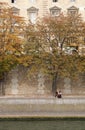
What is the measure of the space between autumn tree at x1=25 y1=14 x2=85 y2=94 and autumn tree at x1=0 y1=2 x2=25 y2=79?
1170 millimetres

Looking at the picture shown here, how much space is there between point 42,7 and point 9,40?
13.1 metres

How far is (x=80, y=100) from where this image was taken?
39.1 metres

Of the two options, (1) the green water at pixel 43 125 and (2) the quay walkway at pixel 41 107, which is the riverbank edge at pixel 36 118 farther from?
(2) the quay walkway at pixel 41 107

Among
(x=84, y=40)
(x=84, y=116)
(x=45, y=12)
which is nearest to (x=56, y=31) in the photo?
(x=84, y=40)

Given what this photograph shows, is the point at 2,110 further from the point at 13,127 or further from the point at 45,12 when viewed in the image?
the point at 45,12

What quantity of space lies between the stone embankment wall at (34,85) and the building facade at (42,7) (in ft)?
39.1

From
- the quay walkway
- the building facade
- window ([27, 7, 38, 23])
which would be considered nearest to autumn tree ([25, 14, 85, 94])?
the building facade

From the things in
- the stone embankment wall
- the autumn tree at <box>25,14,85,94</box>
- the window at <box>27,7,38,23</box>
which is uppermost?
the window at <box>27,7,38,23</box>

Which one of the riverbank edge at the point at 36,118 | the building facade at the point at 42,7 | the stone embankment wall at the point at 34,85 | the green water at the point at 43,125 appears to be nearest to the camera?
the green water at the point at 43,125

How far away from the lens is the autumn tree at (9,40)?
51.2 metres

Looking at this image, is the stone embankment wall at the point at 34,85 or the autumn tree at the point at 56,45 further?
the stone embankment wall at the point at 34,85

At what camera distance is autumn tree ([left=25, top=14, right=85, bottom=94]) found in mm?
50688

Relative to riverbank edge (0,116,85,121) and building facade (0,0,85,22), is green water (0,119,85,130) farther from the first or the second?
building facade (0,0,85,22)

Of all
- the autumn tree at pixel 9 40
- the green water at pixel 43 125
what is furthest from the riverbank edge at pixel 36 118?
the autumn tree at pixel 9 40
